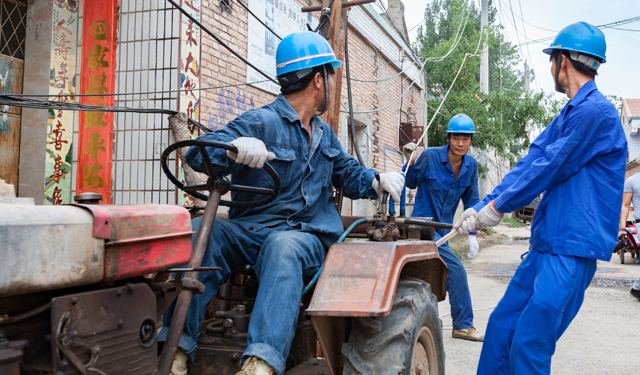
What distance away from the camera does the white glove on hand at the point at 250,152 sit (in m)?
2.25

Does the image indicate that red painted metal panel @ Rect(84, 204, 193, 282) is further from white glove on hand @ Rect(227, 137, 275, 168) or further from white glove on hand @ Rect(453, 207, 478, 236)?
white glove on hand @ Rect(453, 207, 478, 236)

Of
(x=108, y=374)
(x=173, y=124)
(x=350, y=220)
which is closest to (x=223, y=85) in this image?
(x=173, y=124)

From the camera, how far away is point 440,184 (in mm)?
5609

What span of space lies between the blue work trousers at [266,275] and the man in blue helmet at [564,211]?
122cm

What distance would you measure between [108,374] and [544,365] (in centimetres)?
224

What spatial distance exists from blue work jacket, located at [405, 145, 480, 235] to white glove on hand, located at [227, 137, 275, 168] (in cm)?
360

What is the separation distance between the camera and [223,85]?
7375mm

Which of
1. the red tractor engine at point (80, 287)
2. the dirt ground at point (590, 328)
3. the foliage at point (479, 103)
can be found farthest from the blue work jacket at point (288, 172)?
the foliage at point (479, 103)

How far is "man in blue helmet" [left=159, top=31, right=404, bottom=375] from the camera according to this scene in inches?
85.4

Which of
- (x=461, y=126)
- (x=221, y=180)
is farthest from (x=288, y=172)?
(x=461, y=126)

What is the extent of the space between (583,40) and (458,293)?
2.78 meters

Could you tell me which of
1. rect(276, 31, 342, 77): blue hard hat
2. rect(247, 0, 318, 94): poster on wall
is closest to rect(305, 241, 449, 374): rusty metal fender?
rect(276, 31, 342, 77): blue hard hat

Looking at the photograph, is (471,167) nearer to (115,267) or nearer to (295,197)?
(295,197)

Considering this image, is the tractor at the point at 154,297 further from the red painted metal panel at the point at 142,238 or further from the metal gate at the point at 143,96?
the metal gate at the point at 143,96
